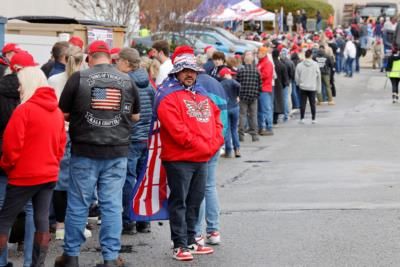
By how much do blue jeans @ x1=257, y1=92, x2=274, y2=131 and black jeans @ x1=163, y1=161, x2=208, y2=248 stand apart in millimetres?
11231

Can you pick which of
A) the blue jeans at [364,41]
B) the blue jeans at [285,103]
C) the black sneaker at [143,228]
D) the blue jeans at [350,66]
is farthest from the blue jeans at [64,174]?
the blue jeans at [364,41]

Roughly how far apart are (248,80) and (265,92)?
179 cm

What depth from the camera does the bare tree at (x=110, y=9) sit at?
2470 centimetres

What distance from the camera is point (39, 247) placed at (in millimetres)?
7863

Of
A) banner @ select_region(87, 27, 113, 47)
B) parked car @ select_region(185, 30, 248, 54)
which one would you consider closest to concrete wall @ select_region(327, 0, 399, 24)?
parked car @ select_region(185, 30, 248, 54)

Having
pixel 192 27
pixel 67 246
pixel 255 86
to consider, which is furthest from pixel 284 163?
pixel 192 27

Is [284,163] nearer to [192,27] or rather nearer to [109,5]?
[109,5]

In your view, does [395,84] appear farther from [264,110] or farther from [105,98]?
[105,98]

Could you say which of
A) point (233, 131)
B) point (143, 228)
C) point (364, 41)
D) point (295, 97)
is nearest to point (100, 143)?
point (143, 228)

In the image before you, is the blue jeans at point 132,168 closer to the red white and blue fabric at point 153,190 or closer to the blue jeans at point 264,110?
the red white and blue fabric at point 153,190

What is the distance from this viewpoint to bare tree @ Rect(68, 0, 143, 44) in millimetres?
24703

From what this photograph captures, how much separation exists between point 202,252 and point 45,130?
85.5 inches

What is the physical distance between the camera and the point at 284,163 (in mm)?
15836

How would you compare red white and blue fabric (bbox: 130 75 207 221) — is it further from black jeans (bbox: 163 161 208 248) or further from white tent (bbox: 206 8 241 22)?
white tent (bbox: 206 8 241 22)
